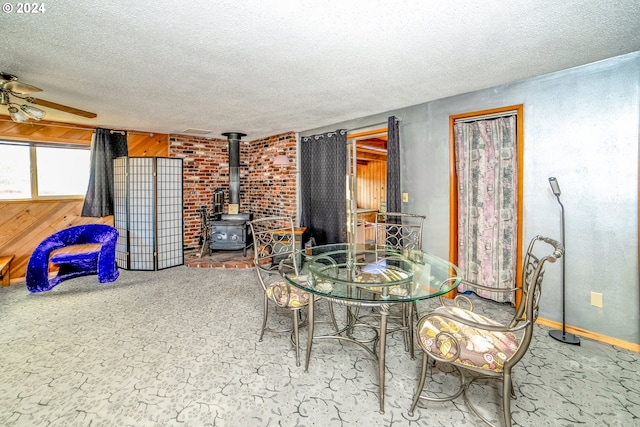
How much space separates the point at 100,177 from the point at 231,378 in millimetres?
4125

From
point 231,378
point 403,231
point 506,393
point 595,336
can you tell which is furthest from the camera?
point 403,231

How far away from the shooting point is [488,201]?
3.10 meters

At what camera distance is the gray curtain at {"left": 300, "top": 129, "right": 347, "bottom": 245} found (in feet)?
14.7

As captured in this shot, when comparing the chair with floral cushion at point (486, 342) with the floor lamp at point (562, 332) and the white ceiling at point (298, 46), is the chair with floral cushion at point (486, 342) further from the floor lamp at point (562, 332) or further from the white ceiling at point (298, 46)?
the white ceiling at point (298, 46)

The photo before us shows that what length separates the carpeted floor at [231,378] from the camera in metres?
1.62

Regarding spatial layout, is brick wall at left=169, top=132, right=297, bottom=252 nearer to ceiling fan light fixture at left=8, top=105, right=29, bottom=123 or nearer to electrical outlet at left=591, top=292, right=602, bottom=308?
ceiling fan light fixture at left=8, top=105, right=29, bottom=123

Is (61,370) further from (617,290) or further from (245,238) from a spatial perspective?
(617,290)

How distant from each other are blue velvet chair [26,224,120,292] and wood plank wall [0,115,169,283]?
32.7 inches

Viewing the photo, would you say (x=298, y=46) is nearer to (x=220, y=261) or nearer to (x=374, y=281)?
(x=374, y=281)

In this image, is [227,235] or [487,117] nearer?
[487,117]

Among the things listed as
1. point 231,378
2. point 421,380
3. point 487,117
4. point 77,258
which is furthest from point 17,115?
point 487,117

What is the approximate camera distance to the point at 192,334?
100.0 inches

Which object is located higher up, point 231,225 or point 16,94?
point 16,94

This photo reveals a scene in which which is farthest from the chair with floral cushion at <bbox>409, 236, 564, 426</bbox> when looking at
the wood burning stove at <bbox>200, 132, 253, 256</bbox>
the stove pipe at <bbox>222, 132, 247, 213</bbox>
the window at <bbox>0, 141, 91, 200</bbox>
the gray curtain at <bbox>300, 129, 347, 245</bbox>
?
the window at <bbox>0, 141, 91, 200</bbox>
